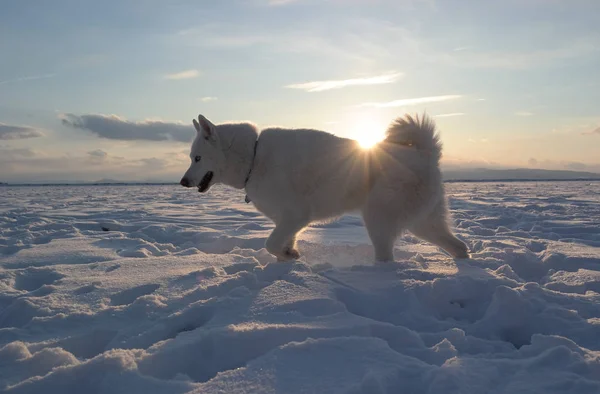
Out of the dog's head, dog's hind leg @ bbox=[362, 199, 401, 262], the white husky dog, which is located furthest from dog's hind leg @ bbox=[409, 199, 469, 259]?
the dog's head

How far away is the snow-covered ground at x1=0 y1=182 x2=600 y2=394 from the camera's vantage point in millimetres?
1882

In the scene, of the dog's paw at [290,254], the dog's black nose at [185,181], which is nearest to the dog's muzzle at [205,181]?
the dog's black nose at [185,181]

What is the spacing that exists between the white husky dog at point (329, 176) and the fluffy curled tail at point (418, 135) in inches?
0.4

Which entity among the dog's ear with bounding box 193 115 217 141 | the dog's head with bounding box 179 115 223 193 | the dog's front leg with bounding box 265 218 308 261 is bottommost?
the dog's front leg with bounding box 265 218 308 261

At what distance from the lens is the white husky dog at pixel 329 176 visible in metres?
4.44

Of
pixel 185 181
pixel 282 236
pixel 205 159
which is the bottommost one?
pixel 282 236

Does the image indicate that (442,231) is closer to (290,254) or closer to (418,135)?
(418,135)

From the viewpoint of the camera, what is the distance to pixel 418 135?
4652 millimetres

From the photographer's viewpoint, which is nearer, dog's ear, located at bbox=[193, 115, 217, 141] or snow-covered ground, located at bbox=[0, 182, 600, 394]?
snow-covered ground, located at bbox=[0, 182, 600, 394]

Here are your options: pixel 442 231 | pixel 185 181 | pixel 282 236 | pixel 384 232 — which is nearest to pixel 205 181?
pixel 185 181

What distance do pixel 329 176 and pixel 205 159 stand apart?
4.82ft

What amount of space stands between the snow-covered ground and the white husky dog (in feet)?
1.58

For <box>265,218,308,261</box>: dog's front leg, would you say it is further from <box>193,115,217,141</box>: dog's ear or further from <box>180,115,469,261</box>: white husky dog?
<box>193,115,217,141</box>: dog's ear

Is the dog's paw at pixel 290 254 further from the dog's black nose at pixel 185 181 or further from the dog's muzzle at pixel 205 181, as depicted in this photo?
the dog's black nose at pixel 185 181
